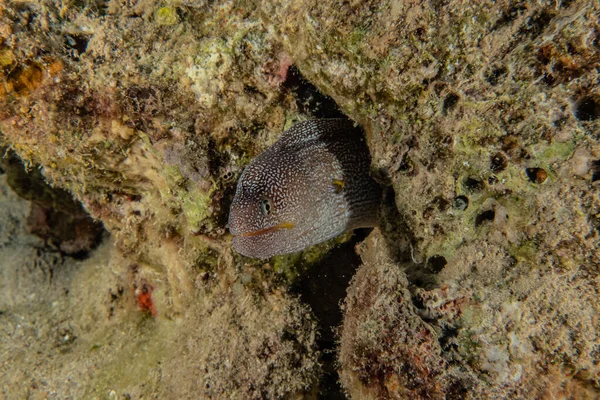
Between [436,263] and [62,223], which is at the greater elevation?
Result: [62,223]

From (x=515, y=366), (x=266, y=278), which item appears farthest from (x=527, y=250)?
(x=266, y=278)

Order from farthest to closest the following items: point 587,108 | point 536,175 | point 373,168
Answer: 1. point 373,168
2. point 536,175
3. point 587,108

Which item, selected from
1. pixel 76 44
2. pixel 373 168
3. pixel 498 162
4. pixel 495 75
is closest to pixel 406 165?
pixel 373 168

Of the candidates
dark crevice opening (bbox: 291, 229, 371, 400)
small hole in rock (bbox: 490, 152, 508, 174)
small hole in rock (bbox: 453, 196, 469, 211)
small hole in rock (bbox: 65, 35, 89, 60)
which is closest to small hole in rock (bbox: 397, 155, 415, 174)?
small hole in rock (bbox: 453, 196, 469, 211)

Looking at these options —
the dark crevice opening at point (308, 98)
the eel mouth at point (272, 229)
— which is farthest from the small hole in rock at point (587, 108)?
the eel mouth at point (272, 229)

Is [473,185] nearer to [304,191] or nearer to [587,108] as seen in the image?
[587,108]

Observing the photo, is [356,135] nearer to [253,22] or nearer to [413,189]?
[413,189]
